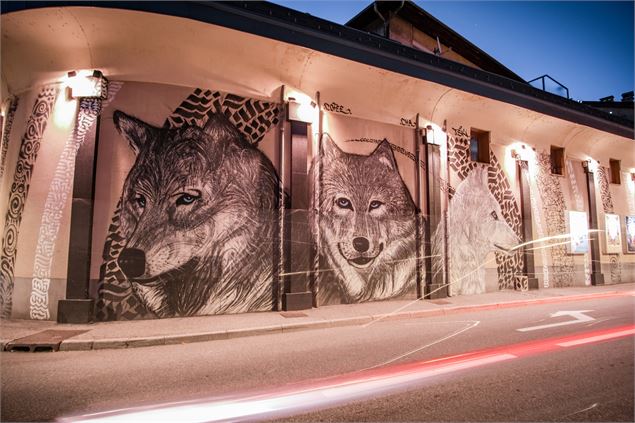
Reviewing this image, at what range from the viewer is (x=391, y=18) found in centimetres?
1656

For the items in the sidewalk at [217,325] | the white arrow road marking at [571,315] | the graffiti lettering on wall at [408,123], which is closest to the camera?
the sidewalk at [217,325]

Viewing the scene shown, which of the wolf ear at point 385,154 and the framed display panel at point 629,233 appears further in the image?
the framed display panel at point 629,233

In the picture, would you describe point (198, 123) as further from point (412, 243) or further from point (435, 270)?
point (435, 270)

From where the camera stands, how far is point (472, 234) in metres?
13.6

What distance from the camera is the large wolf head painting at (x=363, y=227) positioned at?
1079 centimetres

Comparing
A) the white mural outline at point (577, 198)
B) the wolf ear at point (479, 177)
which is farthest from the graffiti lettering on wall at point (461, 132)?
the white mural outline at point (577, 198)

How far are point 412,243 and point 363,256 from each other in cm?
193

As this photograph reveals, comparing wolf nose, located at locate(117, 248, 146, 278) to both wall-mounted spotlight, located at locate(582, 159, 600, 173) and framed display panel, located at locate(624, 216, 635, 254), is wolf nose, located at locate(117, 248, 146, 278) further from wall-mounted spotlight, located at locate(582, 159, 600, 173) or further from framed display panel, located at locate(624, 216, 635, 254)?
framed display panel, located at locate(624, 216, 635, 254)

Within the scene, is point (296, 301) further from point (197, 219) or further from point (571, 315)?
point (571, 315)

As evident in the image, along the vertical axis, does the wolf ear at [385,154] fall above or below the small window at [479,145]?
below

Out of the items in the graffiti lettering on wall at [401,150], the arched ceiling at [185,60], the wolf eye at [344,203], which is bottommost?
the wolf eye at [344,203]

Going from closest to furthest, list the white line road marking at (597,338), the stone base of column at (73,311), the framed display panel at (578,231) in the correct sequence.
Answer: the white line road marking at (597,338) → the stone base of column at (73,311) → the framed display panel at (578,231)

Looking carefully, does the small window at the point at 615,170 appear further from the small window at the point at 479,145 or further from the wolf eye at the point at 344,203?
the wolf eye at the point at 344,203

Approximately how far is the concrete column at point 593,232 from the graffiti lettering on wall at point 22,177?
844 inches
